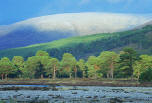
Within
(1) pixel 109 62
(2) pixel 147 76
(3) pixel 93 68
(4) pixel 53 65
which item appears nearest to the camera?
(2) pixel 147 76

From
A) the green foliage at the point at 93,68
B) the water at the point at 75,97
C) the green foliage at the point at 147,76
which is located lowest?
the water at the point at 75,97

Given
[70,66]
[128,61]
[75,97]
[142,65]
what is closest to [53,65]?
[70,66]

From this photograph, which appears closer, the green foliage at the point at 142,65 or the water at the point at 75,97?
the water at the point at 75,97

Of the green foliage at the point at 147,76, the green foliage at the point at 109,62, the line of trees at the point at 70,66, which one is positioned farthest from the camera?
the green foliage at the point at 109,62

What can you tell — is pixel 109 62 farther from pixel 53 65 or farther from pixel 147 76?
pixel 147 76

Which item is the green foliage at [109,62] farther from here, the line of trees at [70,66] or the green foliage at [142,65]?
the green foliage at [142,65]

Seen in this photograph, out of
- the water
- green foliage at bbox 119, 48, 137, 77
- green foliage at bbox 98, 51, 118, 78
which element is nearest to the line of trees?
green foliage at bbox 98, 51, 118, 78

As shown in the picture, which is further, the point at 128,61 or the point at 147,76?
the point at 128,61

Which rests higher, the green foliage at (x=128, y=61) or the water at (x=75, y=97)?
the green foliage at (x=128, y=61)

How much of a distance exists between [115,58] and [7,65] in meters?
55.8

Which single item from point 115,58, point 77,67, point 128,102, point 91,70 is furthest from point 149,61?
point 128,102

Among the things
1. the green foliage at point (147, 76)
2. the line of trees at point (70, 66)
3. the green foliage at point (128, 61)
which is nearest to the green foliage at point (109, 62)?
the line of trees at point (70, 66)

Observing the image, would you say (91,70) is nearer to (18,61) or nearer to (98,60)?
(98,60)

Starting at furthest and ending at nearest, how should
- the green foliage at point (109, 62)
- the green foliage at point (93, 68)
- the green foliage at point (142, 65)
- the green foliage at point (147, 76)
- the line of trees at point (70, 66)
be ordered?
the green foliage at point (93, 68) < the green foliage at point (109, 62) < the line of trees at point (70, 66) < the green foliage at point (142, 65) < the green foliage at point (147, 76)
